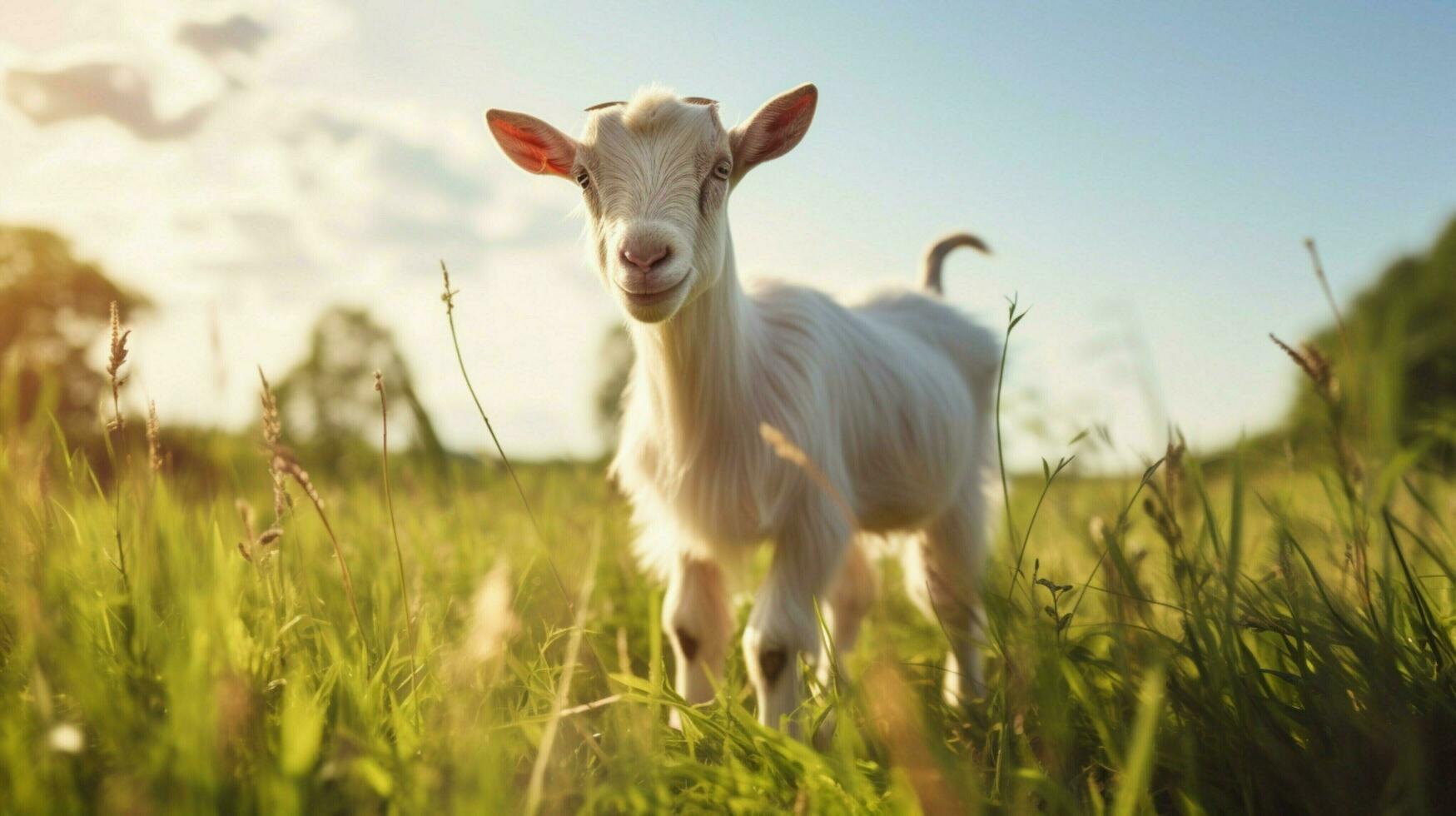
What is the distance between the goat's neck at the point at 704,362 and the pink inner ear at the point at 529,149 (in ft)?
2.28

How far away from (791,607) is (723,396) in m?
0.77

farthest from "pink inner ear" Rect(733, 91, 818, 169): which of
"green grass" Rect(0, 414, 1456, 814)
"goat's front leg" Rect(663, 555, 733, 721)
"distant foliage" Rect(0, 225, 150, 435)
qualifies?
"distant foliage" Rect(0, 225, 150, 435)

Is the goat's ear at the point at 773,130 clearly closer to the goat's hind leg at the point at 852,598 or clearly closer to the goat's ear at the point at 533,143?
the goat's ear at the point at 533,143

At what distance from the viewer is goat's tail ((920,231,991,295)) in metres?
5.38

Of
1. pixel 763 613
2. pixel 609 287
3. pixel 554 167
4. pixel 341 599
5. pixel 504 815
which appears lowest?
pixel 763 613

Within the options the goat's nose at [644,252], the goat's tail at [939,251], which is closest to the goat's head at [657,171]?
the goat's nose at [644,252]

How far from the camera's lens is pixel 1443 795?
1.61 meters

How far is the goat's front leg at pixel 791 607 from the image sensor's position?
281 cm

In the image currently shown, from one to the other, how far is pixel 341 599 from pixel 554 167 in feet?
5.63

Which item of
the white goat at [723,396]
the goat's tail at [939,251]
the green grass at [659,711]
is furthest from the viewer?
the goat's tail at [939,251]

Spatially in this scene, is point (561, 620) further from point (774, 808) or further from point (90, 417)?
point (90, 417)

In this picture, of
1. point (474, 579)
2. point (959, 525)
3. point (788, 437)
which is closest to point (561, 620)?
point (474, 579)

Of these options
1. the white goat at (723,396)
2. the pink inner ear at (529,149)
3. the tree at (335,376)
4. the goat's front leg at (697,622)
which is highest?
the tree at (335,376)

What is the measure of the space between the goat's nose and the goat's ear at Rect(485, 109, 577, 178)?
693 mm
